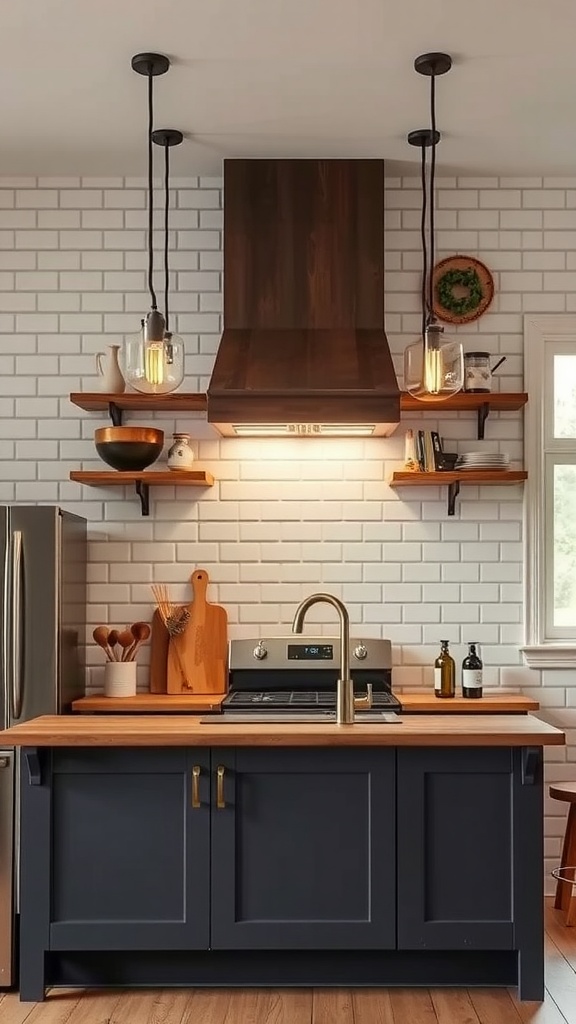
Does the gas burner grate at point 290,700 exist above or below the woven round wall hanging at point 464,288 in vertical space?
below

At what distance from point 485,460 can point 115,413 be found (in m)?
1.66

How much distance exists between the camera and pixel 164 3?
3.46 meters

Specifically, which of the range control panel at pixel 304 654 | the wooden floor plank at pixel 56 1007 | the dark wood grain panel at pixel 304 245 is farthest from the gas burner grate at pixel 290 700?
the dark wood grain panel at pixel 304 245

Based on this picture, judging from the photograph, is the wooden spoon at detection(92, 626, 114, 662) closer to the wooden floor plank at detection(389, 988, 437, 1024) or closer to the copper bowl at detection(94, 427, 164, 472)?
the copper bowl at detection(94, 427, 164, 472)

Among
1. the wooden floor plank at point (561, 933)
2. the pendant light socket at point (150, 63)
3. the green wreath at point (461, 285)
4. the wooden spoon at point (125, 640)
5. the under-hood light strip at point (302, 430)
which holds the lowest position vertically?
the wooden floor plank at point (561, 933)

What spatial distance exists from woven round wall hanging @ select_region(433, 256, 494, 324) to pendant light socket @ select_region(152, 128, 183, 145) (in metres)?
1.31

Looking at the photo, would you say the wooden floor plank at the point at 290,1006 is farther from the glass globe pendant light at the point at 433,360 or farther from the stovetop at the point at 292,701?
the glass globe pendant light at the point at 433,360

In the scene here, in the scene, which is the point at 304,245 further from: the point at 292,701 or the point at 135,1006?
the point at 135,1006

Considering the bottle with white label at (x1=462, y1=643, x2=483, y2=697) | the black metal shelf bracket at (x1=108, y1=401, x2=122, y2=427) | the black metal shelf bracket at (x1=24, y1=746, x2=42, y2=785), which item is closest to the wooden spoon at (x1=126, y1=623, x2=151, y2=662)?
the black metal shelf bracket at (x1=108, y1=401, x2=122, y2=427)

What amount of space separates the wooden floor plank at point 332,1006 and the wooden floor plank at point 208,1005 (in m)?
0.27

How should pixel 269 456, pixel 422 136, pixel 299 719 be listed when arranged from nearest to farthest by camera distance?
1. pixel 299 719
2. pixel 422 136
3. pixel 269 456

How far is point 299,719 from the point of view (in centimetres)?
395

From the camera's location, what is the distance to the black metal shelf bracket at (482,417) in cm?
486

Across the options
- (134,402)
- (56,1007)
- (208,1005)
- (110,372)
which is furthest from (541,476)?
(56,1007)
